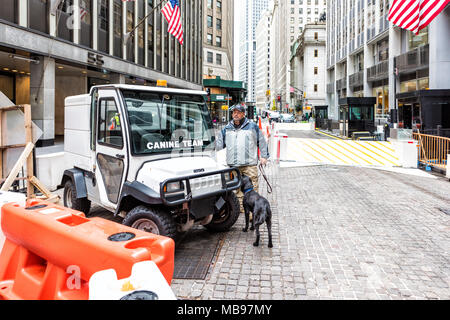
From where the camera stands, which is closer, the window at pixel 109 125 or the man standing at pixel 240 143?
the window at pixel 109 125

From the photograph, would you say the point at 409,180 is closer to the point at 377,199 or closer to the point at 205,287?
the point at 377,199

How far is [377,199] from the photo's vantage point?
26.8 feet

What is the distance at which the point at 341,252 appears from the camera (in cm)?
493

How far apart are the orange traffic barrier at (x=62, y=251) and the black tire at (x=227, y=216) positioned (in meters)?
2.41

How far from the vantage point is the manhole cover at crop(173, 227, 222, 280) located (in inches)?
167

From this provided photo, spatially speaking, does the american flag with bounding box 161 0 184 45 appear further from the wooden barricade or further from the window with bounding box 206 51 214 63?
the window with bounding box 206 51 214 63

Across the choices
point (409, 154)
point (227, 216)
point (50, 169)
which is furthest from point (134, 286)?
point (409, 154)

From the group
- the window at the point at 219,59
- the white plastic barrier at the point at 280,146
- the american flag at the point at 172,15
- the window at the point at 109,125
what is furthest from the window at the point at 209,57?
the window at the point at 109,125

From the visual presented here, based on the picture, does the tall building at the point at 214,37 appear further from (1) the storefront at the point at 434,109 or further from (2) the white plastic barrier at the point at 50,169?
(2) the white plastic barrier at the point at 50,169

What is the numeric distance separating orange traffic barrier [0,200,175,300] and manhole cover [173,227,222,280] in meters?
1.22

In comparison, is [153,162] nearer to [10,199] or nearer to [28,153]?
[10,199]

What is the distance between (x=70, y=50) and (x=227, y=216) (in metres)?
17.4

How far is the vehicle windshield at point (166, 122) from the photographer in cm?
495

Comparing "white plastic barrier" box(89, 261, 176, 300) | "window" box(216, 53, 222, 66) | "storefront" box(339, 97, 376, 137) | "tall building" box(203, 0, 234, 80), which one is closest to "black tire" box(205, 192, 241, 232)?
"white plastic barrier" box(89, 261, 176, 300)
